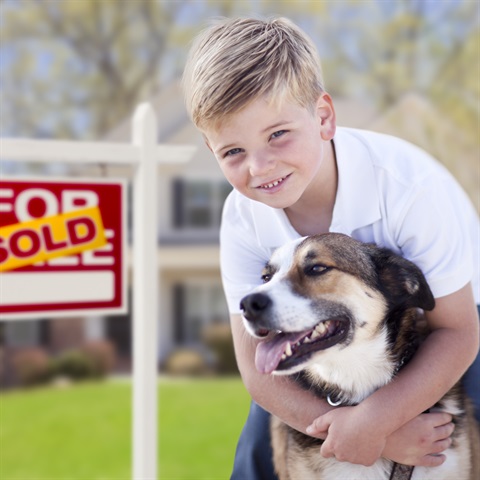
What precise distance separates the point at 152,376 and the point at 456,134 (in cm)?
1048

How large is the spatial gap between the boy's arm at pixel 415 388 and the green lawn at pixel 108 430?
509cm

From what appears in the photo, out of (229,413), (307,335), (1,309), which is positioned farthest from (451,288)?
(229,413)

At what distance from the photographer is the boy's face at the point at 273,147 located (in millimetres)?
1430

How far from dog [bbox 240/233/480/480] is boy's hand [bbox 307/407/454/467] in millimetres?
39

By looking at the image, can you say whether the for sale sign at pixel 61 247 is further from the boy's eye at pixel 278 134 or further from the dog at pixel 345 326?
the boy's eye at pixel 278 134

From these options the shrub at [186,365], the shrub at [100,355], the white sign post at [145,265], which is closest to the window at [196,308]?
the shrub at [186,365]

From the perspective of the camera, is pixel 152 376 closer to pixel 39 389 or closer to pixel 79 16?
pixel 39 389

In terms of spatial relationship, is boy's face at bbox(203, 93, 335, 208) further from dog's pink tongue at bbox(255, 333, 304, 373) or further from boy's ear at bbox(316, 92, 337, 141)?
dog's pink tongue at bbox(255, 333, 304, 373)

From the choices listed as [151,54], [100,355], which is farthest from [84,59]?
[100,355]

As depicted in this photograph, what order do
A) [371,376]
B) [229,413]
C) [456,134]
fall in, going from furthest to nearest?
[456,134], [229,413], [371,376]

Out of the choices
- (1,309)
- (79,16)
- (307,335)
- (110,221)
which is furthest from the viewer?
(79,16)

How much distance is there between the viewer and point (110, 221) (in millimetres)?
2549

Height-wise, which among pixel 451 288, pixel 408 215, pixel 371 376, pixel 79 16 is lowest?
pixel 371 376

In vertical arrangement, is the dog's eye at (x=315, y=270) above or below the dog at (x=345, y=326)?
above
